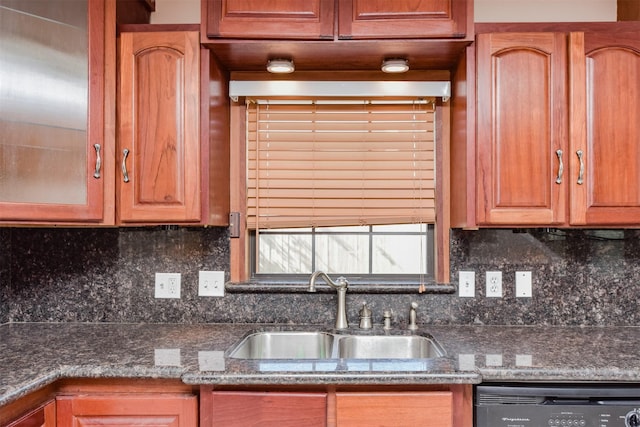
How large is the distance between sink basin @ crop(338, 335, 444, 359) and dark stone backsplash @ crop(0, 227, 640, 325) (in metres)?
0.14

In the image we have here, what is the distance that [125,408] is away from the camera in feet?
4.61

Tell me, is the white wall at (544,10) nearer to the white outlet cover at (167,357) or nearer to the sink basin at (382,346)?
the sink basin at (382,346)

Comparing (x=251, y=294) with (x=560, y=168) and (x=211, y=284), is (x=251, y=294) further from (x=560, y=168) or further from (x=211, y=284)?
(x=560, y=168)

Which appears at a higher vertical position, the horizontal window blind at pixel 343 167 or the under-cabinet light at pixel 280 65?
the under-cabinet light at pixel 280 65

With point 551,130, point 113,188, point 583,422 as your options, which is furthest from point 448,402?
point 113,188

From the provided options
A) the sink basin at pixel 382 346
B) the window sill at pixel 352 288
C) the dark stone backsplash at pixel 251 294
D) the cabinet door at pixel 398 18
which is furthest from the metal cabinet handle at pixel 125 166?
the sink basin at pixel 382 346

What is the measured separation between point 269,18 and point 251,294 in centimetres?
110

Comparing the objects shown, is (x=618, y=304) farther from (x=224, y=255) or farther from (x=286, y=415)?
(x=224, y=255)

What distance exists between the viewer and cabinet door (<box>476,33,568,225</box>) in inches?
66.3

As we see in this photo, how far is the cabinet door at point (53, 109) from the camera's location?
1587 mm

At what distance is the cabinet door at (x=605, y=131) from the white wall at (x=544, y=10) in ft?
1.53

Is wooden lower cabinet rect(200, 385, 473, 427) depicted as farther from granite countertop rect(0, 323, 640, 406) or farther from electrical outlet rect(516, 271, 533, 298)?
electrical outlet rect(516, 271, 533, 298)

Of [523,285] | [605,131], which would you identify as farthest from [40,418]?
[605,131]

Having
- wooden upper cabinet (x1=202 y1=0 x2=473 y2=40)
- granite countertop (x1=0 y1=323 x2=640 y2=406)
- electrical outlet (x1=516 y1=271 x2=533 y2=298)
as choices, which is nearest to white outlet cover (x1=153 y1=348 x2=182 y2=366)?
granite countertop (x1=0 y1=323 x2=640 y2=406)
